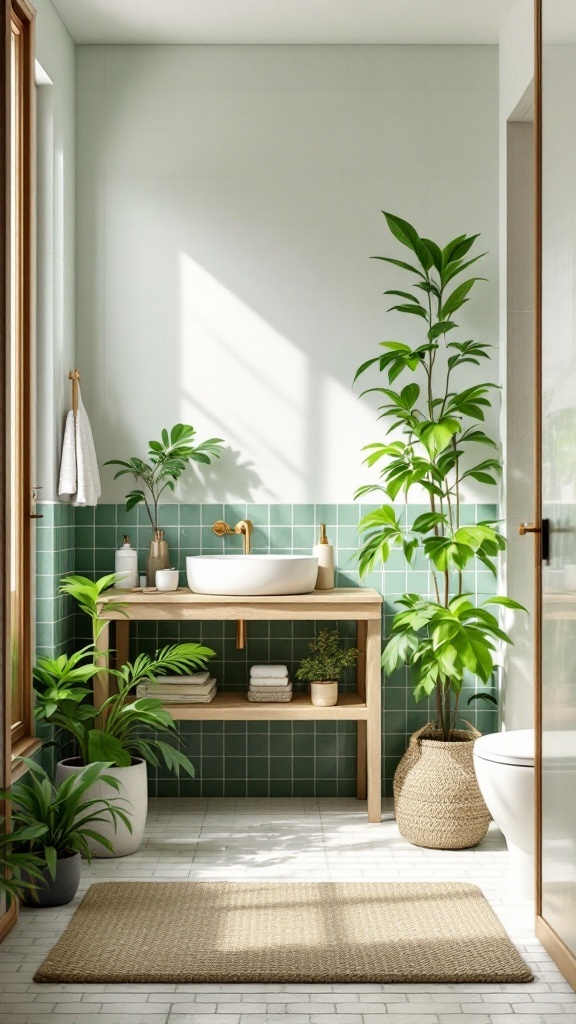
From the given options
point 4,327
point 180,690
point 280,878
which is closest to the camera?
point 4,327

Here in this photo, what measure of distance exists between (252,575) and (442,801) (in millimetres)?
1002

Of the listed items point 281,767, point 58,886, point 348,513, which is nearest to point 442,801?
point 281,767

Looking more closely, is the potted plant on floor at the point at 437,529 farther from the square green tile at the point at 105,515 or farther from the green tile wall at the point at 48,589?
the green tile wall at the point at 48,589

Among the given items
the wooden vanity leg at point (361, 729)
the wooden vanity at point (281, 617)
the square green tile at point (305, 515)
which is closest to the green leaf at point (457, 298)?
the square green tile at point (305, 515)

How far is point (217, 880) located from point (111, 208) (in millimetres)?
2544

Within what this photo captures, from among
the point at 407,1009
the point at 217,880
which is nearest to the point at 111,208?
the point at 217,880

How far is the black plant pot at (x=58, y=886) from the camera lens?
9.48ft

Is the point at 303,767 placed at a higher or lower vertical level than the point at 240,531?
lower

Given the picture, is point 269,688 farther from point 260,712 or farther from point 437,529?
point 437,529

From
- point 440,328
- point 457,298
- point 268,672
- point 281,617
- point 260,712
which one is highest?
point 457,298

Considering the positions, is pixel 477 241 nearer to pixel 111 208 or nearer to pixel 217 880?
pixel 111 208

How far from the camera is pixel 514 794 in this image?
113 inches

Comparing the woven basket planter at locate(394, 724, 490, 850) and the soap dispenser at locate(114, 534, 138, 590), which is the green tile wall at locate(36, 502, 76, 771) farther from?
the woven basket planter at locate(394, 724, 490, 850)

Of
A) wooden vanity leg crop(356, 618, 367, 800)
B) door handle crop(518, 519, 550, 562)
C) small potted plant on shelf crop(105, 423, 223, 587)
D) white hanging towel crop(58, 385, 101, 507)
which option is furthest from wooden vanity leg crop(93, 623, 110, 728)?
door handle crop(518, 519, 550, 562)
